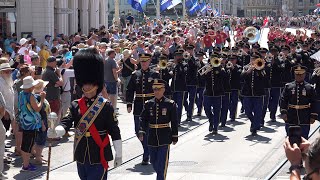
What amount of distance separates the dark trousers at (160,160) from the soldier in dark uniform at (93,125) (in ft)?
6.37

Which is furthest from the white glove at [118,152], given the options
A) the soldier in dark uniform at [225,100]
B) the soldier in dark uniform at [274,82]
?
the soldier in dark uniform at [274,82]

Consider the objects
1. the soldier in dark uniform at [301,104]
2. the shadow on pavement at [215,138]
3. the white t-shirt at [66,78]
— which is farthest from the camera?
the white t-shirt at [66,78]

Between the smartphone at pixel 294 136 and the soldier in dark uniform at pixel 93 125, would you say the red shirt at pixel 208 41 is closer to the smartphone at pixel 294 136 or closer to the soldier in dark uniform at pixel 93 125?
the soldier in dark uniform at pixel 93 125

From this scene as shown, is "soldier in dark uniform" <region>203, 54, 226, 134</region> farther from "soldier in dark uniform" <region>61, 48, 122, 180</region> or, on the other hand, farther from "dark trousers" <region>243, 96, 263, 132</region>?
"soldier in dark uniform" <region>61, 48, 122, 180</region>

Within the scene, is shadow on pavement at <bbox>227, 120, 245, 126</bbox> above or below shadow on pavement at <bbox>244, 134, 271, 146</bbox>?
above

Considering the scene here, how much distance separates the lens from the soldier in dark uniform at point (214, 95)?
15656 mm

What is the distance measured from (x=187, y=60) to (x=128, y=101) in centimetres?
490

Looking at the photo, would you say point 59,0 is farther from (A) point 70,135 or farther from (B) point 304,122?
(B) point 304,122

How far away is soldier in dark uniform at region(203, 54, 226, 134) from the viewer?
15.7m

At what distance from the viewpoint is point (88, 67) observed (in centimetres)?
816

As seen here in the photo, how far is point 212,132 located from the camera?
1569cm

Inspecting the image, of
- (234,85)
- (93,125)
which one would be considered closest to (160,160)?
(93,125)

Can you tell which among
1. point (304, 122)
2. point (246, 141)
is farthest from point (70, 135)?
point (304, 122)

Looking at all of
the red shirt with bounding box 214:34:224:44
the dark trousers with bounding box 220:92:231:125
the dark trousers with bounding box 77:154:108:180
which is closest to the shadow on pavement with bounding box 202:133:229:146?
the dark trousers with bounding box 220:92:231:125
